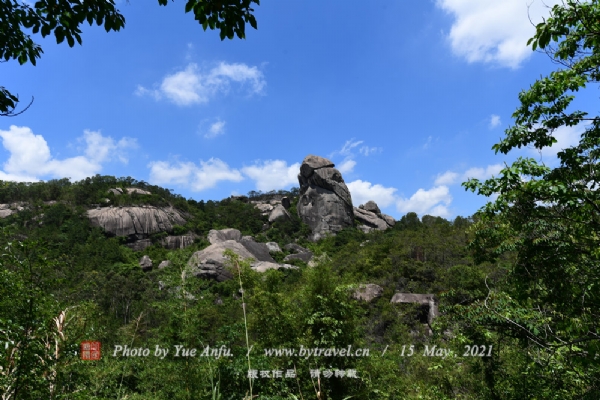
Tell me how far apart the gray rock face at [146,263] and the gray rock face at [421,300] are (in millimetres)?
29025

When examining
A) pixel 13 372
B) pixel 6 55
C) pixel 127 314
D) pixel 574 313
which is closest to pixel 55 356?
pixel 13 372

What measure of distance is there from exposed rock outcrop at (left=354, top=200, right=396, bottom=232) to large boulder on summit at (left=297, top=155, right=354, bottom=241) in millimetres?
5093

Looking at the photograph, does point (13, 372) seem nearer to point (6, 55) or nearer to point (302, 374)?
point (6, 55)

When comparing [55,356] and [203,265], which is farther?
[203,265]

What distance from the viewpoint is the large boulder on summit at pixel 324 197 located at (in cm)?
5078

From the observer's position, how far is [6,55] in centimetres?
177

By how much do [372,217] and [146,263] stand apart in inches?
1452

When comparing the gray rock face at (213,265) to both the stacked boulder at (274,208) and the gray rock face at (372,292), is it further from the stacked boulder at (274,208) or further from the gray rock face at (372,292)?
the stacked boulder at (274,208)

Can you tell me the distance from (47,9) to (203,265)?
28055 millimetres

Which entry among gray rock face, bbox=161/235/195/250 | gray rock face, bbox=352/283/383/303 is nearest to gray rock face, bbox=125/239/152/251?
gray rock face, bbox=161/235/195/250

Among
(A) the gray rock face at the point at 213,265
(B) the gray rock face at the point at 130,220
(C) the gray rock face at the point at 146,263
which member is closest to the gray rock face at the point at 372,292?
(A) the gray rock face at the point at 213,265

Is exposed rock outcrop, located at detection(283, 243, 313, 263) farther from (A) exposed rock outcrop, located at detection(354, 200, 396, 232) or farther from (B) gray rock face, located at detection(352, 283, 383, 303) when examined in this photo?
(B) gray rock face, located at detection(352, 283, 383, 303)

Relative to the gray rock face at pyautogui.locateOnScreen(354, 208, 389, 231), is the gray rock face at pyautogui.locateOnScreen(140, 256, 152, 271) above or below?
below

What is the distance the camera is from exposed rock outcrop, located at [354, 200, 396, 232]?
5652cm
